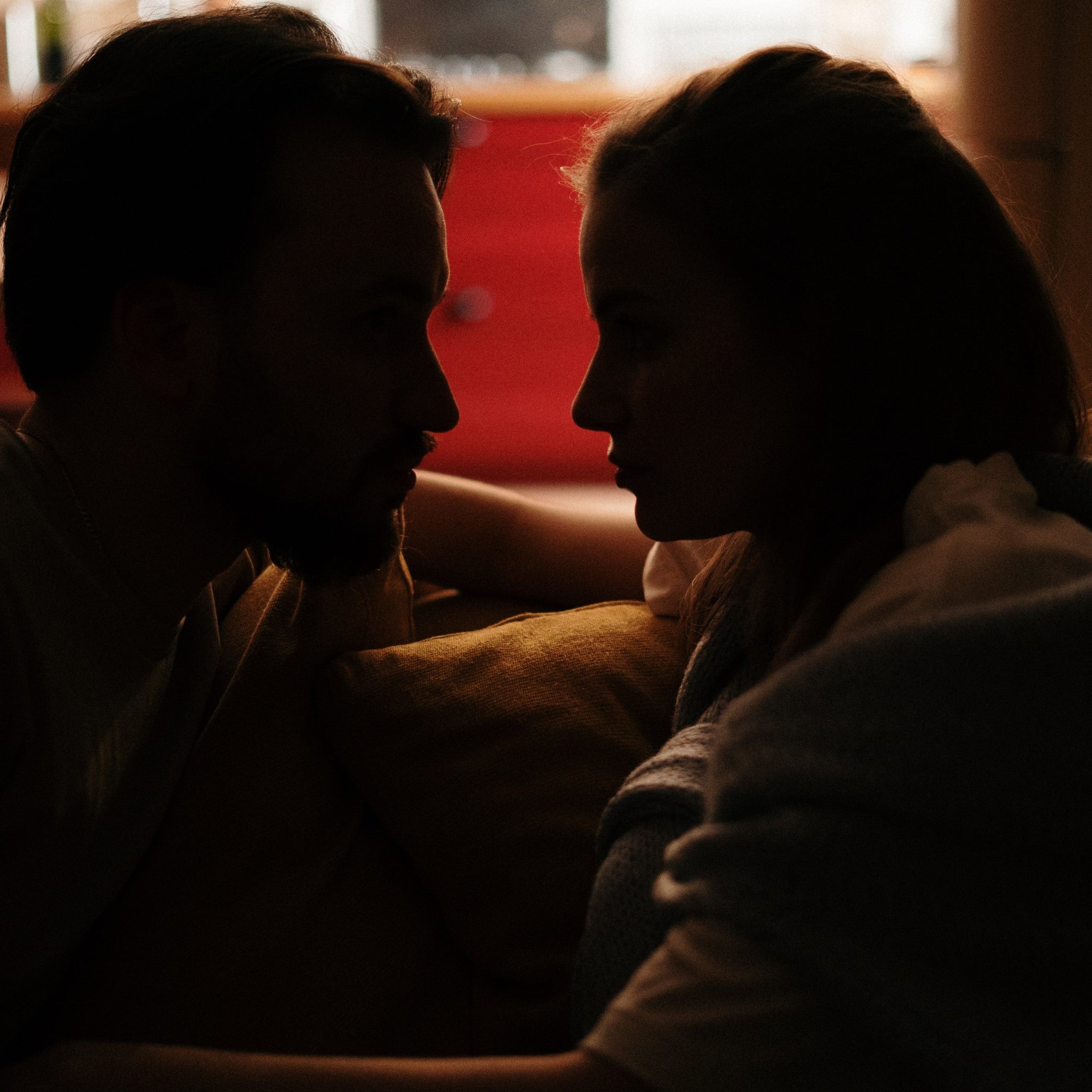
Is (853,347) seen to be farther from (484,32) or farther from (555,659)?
(484,32)

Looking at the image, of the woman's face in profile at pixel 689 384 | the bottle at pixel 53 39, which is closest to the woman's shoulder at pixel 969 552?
the woman's face in profile at pixel 689 384

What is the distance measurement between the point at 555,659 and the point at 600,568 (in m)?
0.32

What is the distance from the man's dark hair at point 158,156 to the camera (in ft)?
3.18

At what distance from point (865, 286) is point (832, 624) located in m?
0.24

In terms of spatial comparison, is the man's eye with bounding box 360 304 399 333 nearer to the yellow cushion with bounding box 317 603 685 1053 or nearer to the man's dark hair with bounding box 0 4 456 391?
the man's dark hair with bounding box 0 4 456 391

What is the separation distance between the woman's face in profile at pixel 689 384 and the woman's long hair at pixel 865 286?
0.05 ft

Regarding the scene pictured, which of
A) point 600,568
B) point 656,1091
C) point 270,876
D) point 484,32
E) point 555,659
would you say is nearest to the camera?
point 656,1091

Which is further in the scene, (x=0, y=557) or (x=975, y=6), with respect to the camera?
(x=975, y=6)

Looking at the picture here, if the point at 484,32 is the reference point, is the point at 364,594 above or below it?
below

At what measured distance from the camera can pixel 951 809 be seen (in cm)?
56

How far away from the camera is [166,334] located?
101 centimetres

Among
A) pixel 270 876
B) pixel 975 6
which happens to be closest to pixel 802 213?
pixel 270 876

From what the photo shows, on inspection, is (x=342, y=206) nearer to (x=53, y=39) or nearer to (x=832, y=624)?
(x=832, y=624)

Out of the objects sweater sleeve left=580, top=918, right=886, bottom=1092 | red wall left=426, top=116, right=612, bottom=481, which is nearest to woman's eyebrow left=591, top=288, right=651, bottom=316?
sweater sleeve left=580, top=918, right=886, bottom=1092
